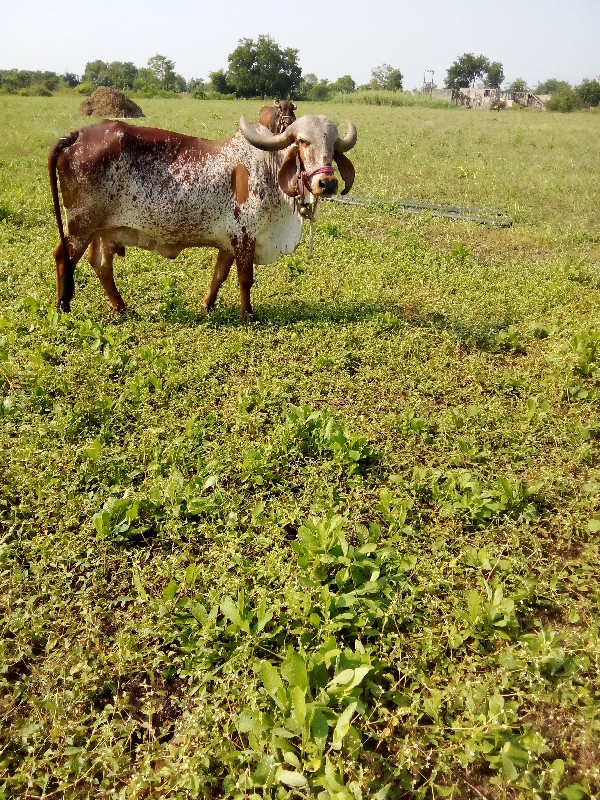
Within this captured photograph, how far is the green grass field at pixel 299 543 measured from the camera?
2.38 m

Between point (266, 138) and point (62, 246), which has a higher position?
point (266, 138)

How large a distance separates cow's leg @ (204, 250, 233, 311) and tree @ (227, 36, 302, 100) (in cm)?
5444

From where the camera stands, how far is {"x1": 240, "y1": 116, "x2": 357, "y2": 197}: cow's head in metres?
4.97

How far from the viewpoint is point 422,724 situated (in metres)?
2.53

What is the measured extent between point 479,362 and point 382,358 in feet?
3.17

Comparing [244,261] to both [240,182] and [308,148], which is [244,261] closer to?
[240,182]

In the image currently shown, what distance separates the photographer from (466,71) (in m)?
99.3

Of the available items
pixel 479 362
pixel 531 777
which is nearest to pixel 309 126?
pixel 479 362

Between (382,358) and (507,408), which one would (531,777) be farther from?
(382,358)

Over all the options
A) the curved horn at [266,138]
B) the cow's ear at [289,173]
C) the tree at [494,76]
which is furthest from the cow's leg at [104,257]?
the tree at [494,76]

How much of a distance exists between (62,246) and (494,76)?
123 metres

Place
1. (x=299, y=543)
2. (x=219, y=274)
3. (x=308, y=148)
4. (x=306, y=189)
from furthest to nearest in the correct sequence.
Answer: (x=219, y=274) → (x=306, y=189) → (x=308, y=148) → (x=299, y=543)

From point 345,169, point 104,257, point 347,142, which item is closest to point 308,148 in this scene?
point 347,142

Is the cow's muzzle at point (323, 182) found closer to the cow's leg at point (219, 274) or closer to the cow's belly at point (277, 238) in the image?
the cow's belly at point (277, 238)
